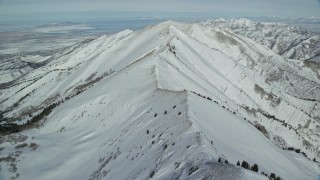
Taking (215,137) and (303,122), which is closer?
(215,137)

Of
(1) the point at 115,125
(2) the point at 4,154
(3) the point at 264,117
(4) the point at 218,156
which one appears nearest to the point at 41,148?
(2) the point at 4,154

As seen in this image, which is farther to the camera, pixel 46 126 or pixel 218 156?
pixel 46 126

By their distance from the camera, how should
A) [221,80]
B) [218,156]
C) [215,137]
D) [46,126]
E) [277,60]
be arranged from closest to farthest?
[218,156]
[215,137]
[46,126]
[221,80]
[277,60]

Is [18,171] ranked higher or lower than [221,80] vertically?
higher

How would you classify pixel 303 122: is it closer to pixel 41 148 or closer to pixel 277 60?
pixel 277 60

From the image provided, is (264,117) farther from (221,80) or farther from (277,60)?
(277,60)

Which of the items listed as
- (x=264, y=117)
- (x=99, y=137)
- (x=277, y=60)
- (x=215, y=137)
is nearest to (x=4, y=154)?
(x=99, y=137)

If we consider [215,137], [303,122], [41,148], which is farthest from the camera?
[303,122]

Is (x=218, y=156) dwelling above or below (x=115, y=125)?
above

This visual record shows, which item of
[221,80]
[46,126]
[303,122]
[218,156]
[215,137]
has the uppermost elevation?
[218,156]
